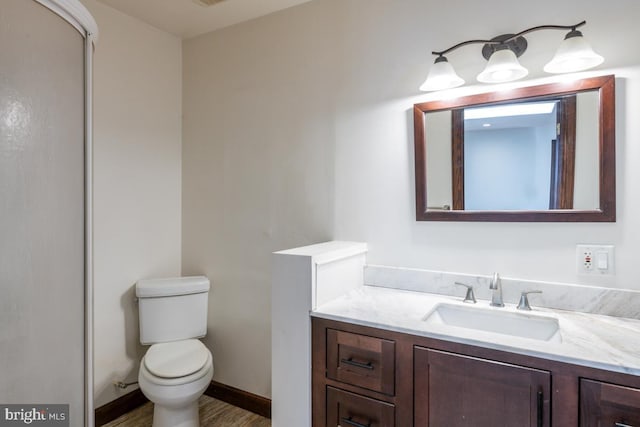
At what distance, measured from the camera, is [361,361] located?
135cm

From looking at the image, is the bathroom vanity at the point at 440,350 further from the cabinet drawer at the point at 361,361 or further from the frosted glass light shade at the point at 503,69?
the frosted glass light shade at the point at 503,69

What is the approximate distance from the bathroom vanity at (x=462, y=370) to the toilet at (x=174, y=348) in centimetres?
75

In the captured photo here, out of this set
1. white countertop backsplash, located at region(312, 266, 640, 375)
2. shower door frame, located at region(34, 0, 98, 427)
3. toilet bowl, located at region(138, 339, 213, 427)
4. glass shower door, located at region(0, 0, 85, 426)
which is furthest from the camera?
toilet bowl, located at region(138, 339, 213, 427)

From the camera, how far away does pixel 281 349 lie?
1.53 metres

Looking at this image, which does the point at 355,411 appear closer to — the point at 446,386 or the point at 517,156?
the point at 446,386

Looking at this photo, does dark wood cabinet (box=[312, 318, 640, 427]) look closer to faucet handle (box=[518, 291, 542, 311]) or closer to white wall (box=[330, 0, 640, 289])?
faucet handle (box=[518, 291, 542, 311])

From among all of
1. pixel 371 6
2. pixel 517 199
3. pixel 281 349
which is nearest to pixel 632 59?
pixel 517 199

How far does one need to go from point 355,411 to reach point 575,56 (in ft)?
5.14

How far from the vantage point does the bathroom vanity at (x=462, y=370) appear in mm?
1014

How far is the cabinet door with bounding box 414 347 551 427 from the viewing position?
1.07m

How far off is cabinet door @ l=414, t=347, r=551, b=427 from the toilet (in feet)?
3.83

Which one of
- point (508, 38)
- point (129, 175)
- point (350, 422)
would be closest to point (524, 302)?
point (350, 422)

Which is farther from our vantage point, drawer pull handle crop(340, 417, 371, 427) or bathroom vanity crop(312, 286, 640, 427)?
drawer pull handle crop(340, 417, 371, 427)

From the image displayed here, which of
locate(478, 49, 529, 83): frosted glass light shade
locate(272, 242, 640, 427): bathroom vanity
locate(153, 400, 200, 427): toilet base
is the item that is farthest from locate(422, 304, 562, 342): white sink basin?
locate(153, 400, 200, 427): toilet base
